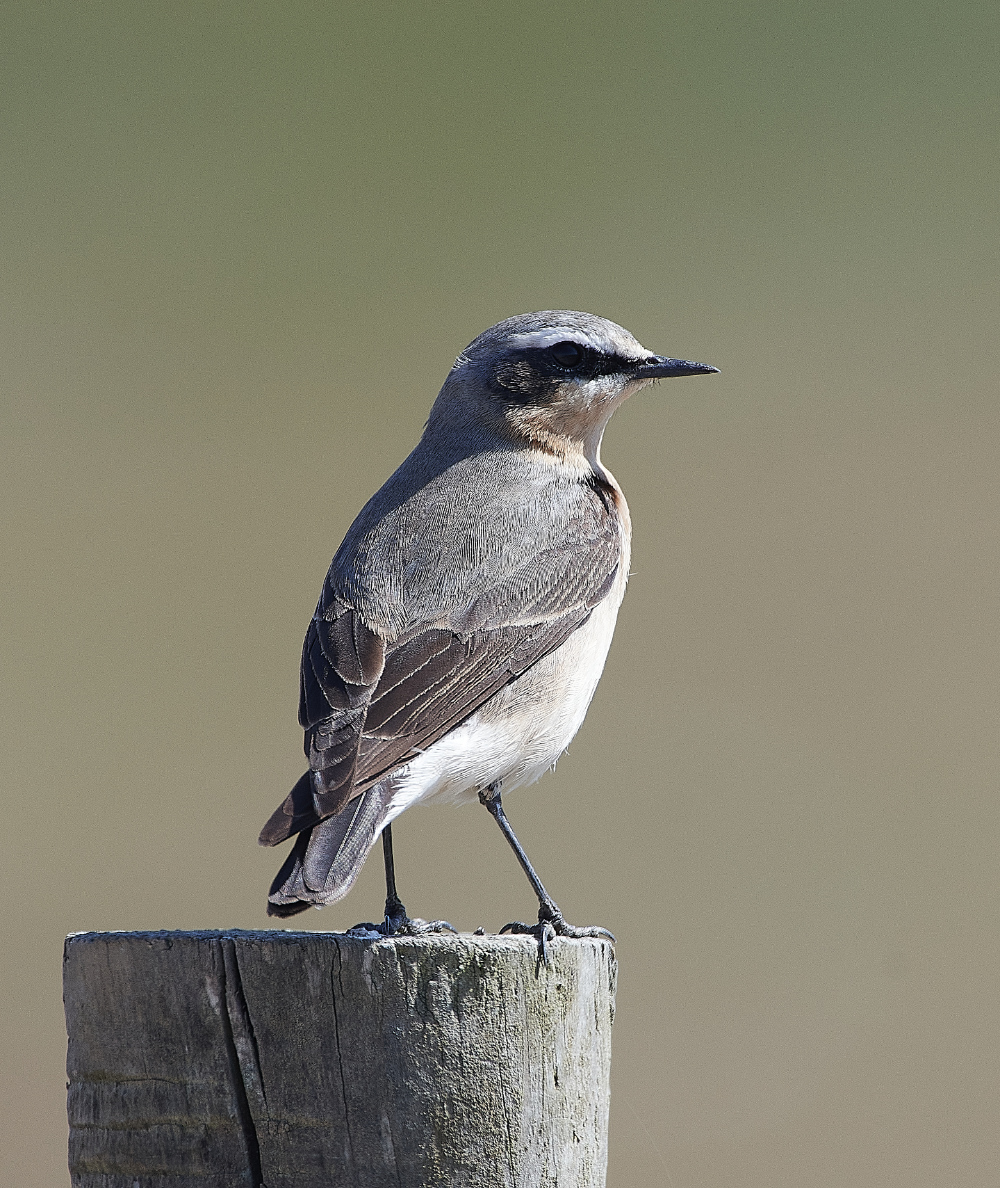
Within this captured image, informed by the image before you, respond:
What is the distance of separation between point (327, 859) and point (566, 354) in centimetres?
244

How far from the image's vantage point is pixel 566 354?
5.39 metres

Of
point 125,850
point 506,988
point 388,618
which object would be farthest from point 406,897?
point 506,988

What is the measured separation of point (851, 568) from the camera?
456 inches

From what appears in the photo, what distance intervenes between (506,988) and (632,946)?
6159 millimetres

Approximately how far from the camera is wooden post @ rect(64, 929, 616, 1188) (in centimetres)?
299

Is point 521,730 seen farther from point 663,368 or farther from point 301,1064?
point 301,1064

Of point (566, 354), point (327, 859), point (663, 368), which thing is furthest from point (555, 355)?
point (327, 859)

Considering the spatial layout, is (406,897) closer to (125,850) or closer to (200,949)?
(125,850)

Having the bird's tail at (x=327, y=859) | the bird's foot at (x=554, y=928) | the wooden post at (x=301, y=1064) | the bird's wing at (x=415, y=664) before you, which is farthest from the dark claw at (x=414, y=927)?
the wooden post at (x=301, y=1064)

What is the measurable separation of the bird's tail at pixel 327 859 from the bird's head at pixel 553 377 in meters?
1.95

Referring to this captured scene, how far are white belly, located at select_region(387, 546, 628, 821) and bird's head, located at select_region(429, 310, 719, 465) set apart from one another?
77 centimetres

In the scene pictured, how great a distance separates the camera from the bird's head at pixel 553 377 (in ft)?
17.6

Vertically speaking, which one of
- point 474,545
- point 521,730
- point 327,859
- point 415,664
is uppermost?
point 474,545

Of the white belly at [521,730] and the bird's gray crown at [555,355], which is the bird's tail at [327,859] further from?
the bird's gray crown at [555,355]
